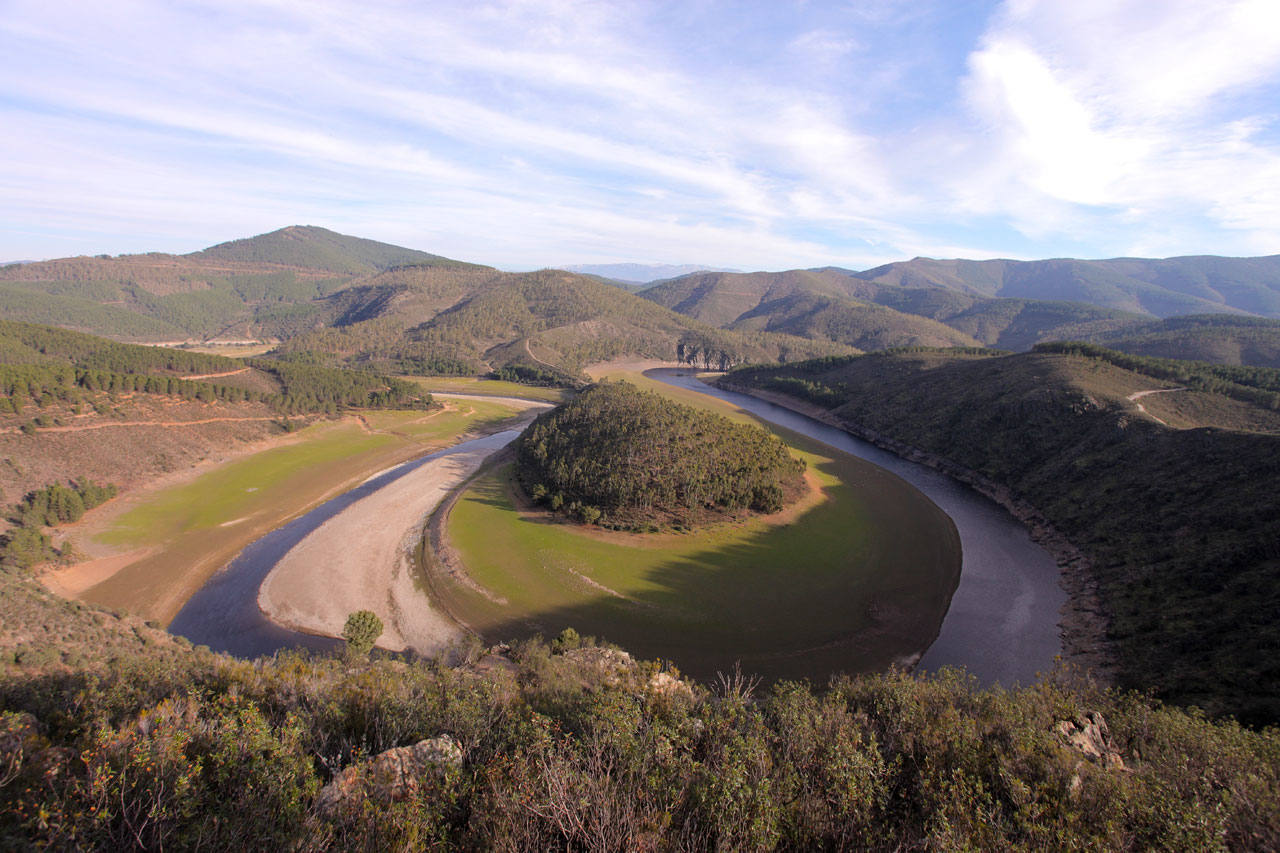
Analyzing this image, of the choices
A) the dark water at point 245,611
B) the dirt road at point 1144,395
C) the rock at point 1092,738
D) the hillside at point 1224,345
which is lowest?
the dark water at point 245,611

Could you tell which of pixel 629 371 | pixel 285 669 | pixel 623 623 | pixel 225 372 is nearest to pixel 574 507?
pixel 623 623

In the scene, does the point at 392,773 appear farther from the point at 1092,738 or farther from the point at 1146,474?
the point at 1146,474

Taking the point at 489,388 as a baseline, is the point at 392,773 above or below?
below

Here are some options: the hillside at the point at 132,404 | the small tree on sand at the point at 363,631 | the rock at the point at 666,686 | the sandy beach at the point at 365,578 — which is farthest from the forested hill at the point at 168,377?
the rock at the point at 666,686

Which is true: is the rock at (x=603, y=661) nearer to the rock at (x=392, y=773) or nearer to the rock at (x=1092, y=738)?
the rock at (x=392, y=773)

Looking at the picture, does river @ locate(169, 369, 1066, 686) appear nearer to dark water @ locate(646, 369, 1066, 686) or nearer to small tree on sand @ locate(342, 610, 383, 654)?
dark water @ locate(646, 369, 1066, 686)

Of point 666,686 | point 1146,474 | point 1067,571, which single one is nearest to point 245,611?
point 666,686
